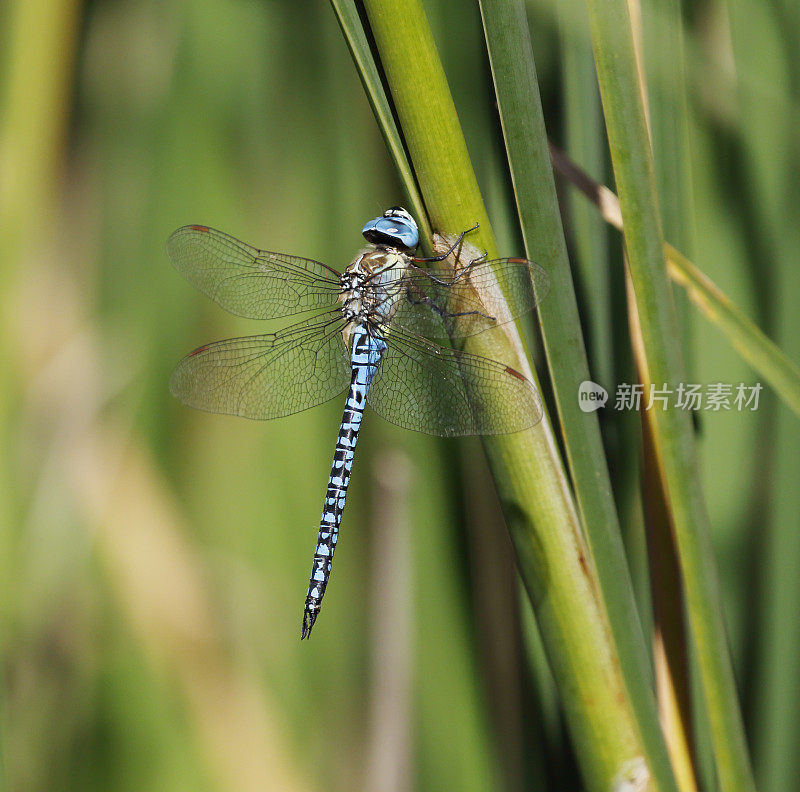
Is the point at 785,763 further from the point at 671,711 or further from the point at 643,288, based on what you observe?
the point at 643,288

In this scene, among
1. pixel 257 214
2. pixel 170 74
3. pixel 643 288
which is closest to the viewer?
pixel 643 288

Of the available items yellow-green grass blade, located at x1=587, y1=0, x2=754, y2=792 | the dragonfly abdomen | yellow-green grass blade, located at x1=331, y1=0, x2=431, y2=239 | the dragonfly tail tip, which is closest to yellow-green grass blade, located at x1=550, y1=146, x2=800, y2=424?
yellow-green grass blade, located at x1=587, y1=0, x2=754, y2=792

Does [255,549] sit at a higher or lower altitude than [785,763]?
higher

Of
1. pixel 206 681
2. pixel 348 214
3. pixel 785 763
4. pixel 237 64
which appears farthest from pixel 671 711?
pixel 237 64

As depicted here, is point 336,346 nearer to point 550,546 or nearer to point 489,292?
point 489,292

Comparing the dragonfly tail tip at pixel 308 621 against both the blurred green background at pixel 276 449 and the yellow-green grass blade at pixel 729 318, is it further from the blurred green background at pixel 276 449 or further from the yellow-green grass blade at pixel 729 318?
the yellow-green grass blade at pixel 729 318

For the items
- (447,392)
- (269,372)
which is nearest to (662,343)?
(447,392)
